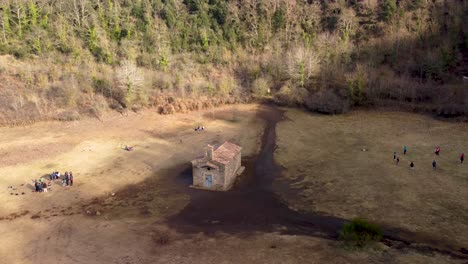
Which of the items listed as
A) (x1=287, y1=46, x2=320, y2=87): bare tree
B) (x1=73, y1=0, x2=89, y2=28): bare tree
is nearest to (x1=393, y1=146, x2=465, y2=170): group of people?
(x1=287, y1=46, x2=320, y2=87): bare tree

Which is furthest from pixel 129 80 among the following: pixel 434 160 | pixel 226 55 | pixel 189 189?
pixel 434 160

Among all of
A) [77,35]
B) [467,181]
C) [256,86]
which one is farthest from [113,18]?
[467,181]

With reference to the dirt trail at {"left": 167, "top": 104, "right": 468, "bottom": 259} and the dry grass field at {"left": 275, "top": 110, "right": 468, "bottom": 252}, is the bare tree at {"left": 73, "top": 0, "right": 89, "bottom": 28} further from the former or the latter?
the dirt trail at {"left": 167, "top": 104, "right": 468, "bottom": 259}

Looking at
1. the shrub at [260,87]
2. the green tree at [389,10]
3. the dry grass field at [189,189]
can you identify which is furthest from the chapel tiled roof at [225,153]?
the green tree at [389,10]

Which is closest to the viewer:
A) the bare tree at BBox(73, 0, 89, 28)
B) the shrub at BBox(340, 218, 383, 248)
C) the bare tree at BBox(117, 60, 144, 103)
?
the shrub at BBox(340, 218, 383, 248)

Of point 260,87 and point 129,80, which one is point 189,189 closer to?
point 129,80

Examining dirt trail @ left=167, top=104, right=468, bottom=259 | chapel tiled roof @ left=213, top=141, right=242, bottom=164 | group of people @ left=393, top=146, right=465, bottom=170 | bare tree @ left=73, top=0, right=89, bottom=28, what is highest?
bare tree @ left=73, top=0, right=89, bottom=28

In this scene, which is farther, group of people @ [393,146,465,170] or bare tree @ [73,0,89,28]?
bare tree @ [73,0,89,28]

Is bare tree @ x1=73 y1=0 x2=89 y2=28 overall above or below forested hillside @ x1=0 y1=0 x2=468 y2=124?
above
